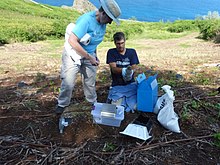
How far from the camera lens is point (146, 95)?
285 cm

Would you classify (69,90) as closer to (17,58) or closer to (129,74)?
(129,74)

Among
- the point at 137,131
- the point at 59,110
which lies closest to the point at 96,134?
the point at 137,131

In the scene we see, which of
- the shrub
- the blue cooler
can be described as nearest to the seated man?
the blue cooler

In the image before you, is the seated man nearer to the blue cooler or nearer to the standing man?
the blue cooler

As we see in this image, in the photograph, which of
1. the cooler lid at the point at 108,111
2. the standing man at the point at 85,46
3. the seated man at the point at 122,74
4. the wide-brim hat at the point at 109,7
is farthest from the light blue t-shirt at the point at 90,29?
the cooler lid at the point at 108,111

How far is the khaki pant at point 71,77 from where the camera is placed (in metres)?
2.71

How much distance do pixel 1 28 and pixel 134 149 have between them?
11953 mm

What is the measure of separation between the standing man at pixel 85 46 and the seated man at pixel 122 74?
1.05 feet

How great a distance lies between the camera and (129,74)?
3.07 m

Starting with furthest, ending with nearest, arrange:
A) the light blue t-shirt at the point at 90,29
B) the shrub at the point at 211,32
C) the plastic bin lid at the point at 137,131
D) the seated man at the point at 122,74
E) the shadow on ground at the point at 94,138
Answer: the shrub at the point at 211,32 < the seated man at the point at 122,74 < the light blue t-shirt at the point at 90,29 < the plastic bin lid at the point at 137,131 < the shadow on ground at the point at 94,138

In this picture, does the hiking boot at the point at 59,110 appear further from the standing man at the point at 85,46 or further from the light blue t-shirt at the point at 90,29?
the light blue t-shirt at the point at 90,29

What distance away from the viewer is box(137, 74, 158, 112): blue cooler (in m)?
2.81

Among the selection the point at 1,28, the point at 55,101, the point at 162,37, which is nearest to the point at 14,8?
the point at 1,28

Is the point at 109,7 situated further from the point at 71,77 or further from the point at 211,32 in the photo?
the point at 211,32
